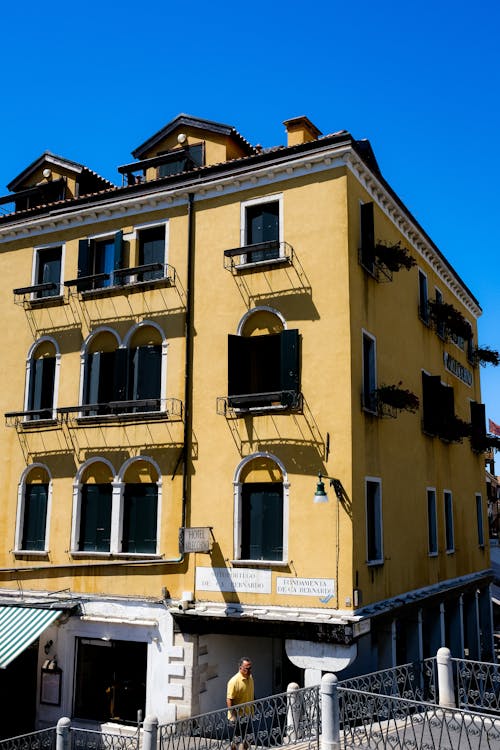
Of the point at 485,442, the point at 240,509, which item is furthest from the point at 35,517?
the point at 485,442

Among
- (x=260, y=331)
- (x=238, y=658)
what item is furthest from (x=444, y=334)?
(x=238, y=658)

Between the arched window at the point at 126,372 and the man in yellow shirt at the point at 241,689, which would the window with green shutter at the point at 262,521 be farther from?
the arched window at the point at 126,372

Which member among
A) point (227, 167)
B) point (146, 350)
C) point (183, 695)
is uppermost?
point (227, 167)

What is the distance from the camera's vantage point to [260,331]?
17.6 meters

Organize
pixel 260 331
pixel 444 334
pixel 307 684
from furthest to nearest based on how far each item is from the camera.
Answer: pixel 444 334 < pixel 260 331 < pixel 307 684

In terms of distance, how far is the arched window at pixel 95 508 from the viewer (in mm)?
18547

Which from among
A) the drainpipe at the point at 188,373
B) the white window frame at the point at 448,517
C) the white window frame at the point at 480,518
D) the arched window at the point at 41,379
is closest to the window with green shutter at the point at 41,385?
the arched window at the point at 41,379

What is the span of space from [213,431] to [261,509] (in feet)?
7.24

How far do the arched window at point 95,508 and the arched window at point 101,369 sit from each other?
5.20 feet

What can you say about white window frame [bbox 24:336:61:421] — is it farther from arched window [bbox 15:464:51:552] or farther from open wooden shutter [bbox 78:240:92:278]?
open wooden shutter [bbox 78:240:92:278]

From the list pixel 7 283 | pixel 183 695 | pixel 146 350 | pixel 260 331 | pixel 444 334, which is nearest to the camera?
pixel 183 695

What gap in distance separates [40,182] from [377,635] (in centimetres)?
1656

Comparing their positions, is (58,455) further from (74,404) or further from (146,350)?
→ (146,350)

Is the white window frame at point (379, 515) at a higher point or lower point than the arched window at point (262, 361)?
lower
